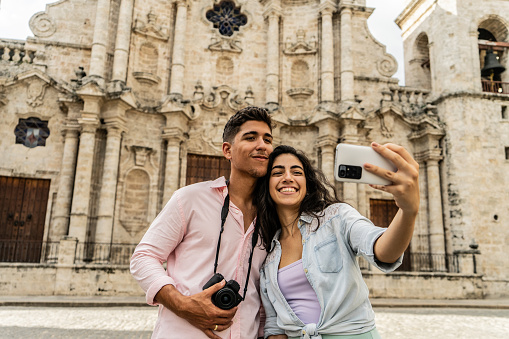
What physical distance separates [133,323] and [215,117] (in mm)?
9405

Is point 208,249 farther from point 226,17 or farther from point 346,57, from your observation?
point 226,17

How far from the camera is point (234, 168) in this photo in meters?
2.31

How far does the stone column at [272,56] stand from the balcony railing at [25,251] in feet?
31.9

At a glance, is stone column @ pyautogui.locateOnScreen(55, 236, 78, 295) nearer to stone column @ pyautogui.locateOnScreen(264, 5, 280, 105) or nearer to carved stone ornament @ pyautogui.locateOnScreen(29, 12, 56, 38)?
carved stone ornament @ pyautogui.locateOnScreen(29, 12, 56, 38)

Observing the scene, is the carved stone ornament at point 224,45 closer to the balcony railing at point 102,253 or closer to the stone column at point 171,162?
the stone column at point 171,162

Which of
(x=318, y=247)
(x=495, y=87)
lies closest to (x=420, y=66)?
(x=495, y=87)

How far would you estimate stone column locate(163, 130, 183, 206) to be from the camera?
45.3 ft

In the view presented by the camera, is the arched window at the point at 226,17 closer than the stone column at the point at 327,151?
No

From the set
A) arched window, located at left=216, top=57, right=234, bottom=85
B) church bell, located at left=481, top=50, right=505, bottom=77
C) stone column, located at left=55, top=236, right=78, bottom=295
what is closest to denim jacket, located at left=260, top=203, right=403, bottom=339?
stone column, located at left=55, top=236, right=78, bottom=295

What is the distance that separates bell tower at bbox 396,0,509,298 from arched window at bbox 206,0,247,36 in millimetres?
8717

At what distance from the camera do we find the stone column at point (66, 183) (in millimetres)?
12594

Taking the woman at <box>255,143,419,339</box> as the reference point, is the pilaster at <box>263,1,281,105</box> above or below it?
above

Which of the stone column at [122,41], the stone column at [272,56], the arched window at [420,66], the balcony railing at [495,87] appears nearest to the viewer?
the stone column at [122,41]

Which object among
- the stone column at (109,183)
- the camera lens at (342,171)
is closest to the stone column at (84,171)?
the stone column at (109,183)
